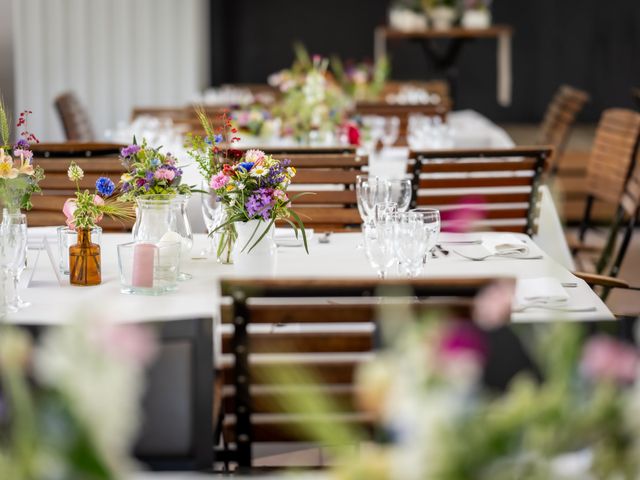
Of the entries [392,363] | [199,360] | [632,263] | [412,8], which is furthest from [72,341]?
[412,8]

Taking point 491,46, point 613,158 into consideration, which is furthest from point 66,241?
point 491,46

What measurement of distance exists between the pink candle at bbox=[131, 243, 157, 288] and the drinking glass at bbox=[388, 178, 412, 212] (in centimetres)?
90

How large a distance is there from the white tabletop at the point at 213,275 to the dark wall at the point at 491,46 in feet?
28.9

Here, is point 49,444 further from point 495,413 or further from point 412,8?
point 412,8

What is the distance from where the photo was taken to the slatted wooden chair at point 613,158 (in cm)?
491

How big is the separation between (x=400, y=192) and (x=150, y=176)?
2.63ft

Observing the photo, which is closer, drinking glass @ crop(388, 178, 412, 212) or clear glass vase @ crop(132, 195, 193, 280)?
clear glass vase @ crop(132, 195, 193, 280)

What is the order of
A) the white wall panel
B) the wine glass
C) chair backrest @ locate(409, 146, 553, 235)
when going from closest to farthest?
1. chair backrest @ locate(409, 146, 553, 235)
2. the wine glass
3. the white wall panel

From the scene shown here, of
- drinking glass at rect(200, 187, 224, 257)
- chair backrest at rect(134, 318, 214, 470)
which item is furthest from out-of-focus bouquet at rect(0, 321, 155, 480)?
drinking glass at rect(200, 187, 224, 257)

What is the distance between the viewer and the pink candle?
257 centimetres

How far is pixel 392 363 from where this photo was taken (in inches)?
38.9

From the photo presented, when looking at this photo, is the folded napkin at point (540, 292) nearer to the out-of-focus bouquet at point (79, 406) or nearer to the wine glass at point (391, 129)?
the out-of-focus bouquet at point (79, 406)

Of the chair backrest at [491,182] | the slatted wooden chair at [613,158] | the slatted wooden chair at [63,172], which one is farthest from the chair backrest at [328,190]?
the slatted wooden chair at [613,158]

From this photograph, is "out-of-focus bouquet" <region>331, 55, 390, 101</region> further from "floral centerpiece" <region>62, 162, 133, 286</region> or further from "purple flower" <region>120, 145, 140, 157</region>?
"floral centerpiece" <region>62, 162, 133, 286</region>
